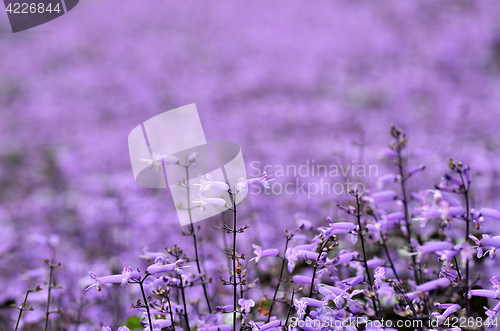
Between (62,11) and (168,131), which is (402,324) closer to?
(62,11)

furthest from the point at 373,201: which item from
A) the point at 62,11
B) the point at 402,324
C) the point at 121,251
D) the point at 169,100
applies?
the point at 169,100

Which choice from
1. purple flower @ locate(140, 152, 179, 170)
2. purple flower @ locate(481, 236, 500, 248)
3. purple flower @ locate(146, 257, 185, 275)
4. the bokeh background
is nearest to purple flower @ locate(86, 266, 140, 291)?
purple flower @ locate(146, 257, 185, 275)

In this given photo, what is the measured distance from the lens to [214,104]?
40.1 ft

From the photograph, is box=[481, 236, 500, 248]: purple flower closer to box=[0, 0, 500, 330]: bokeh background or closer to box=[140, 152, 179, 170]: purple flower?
box=[0, 0, 500, 330]: bokeh background

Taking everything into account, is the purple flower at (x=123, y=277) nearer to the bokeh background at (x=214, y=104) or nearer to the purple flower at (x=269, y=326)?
the purple flower at (x=269, y=326)

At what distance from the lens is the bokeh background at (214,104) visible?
4738mm

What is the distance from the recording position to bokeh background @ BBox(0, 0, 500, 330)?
187 inches

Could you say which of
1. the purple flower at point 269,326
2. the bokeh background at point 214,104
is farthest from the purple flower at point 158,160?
the bokeh background at point 214,104

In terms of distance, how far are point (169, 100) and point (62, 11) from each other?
27.7ft

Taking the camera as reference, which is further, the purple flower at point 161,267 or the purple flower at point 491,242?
the purple flower at point 161,267

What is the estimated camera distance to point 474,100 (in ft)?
32.1

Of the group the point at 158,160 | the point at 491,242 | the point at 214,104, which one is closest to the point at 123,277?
the point at 158,160

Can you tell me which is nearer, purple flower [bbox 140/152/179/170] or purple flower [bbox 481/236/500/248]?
purple flower [bbox 481/236/500/248]

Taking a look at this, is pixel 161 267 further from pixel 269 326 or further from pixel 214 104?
pixel 214 104
